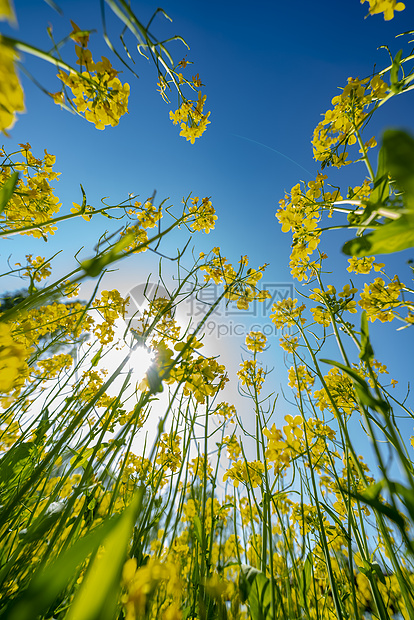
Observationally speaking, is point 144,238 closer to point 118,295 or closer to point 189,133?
point 118,295

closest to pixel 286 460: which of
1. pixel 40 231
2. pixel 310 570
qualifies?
pixel 310 570

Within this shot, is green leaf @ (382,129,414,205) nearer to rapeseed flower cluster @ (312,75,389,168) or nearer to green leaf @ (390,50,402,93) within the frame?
green leaf @ (390,50,402,93)

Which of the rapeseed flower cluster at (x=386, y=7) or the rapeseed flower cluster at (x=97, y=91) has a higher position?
the rapeseed flower cluster at (x=386, y=7)

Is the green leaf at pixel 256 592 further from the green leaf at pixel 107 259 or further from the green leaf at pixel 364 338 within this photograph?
the green leaf at pixel 107 259

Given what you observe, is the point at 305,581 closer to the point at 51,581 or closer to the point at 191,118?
the point at 51,581

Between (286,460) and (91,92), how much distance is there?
1.21 meters

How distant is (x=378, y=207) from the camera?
0.41 metres

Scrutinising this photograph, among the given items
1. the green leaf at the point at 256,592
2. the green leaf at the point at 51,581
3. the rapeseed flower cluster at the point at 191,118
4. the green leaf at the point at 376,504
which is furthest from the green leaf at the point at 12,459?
the rapeseed flower cluster at the point at 191,118

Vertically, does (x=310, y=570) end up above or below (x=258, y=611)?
above

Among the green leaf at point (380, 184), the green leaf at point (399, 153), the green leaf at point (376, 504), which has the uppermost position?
the green leaf at point (380, 184)

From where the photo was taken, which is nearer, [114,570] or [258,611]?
[114,570]

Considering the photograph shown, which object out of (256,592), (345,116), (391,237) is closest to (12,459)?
(256,592)

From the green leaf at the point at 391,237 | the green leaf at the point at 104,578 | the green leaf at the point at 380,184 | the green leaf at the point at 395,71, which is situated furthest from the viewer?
the green leaf at the point at 395,71

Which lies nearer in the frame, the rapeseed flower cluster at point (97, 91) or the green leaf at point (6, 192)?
the green leaf at point (6, 192)
